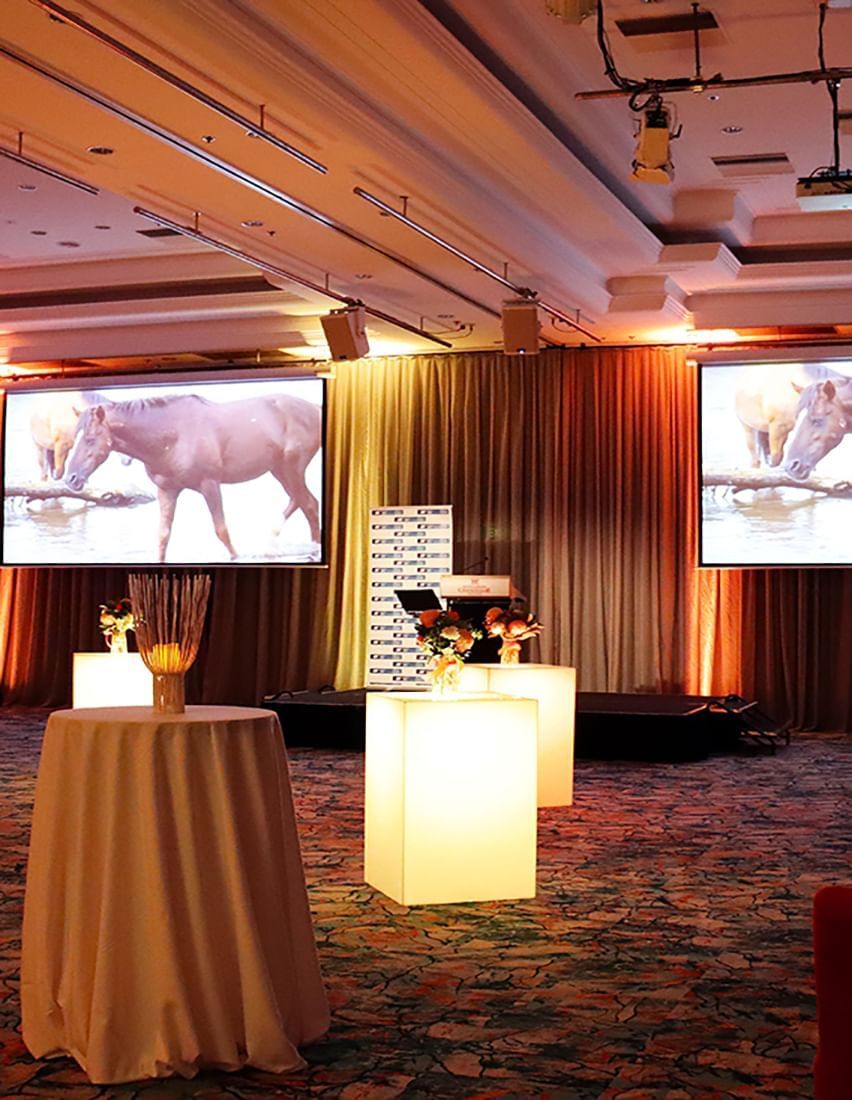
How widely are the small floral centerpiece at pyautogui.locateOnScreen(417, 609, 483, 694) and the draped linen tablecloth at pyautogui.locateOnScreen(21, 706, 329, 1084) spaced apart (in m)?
2.39

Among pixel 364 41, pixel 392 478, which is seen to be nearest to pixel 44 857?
pixel 364 41

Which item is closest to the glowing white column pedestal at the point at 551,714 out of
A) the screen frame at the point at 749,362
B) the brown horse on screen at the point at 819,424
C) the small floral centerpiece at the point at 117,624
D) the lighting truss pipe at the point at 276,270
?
the small floral centerpiece at the point at 117,624

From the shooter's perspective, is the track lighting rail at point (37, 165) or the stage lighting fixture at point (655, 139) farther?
the track lighting rail at point (37, 165)

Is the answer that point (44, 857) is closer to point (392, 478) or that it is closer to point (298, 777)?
point (298, 777)

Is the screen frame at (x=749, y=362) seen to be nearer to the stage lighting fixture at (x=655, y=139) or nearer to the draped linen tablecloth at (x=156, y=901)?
the stage lighting fixture at (x=655, y=139)

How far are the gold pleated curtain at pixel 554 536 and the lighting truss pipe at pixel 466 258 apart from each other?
4.54ft

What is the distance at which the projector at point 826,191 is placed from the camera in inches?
299

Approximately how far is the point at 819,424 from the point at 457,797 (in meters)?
8.68

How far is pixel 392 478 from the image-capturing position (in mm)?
15141

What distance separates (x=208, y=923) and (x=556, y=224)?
7.65 m

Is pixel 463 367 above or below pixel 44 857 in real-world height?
above

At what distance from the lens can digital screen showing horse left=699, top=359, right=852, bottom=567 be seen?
13.6 metres

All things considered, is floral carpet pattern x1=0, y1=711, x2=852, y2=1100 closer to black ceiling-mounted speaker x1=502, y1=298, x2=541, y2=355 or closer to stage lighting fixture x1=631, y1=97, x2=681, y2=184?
stage lighting fixture x1=631, y1=97, x2=681, y2=184

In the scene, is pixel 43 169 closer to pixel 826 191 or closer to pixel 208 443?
pixel 826 191
